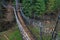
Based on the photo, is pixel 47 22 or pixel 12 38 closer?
pixel 12 38

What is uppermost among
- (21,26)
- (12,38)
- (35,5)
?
(35,5)

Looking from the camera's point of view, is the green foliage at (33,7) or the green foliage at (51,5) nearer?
the green foliage at (33,7)

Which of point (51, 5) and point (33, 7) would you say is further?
point (51, 5)

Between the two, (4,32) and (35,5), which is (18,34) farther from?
(35,5)

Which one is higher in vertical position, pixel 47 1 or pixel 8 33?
pixel 47 1

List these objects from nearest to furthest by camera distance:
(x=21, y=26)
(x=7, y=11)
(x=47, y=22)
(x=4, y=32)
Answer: (x=21, y=26) < (x=4, y=32) < (x=47, y=22) < (x=7, y=11)

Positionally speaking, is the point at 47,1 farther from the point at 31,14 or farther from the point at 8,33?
the point at 8,33

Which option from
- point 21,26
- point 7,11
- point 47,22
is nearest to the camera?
point 21,26

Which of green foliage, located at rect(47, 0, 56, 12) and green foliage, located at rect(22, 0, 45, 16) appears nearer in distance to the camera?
green foliage, located at rect(22, 0, 45, 16)

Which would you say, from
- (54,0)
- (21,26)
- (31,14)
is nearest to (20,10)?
(31,14)
